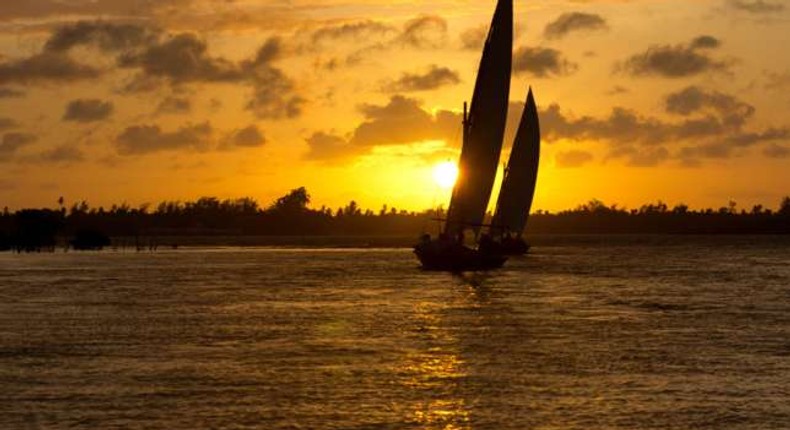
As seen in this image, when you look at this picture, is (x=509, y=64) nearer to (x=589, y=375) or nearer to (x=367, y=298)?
(x=367, y=298)

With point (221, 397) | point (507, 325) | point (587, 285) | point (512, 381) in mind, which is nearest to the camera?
point (221, 397)

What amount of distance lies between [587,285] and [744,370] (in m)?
53.5

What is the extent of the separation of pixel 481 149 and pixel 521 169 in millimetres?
40682

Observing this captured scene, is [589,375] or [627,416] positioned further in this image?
[589,375]

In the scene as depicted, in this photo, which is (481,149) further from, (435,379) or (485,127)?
(435,379)

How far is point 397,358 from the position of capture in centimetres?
4553

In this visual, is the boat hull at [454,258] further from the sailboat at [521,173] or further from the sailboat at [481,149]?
the sailboat at [521,173]

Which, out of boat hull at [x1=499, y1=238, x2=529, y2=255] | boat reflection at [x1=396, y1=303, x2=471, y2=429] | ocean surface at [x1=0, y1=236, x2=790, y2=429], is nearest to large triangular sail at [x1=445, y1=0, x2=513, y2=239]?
ocean surface at [x1=0, y1=236, x2=790, y2=429]

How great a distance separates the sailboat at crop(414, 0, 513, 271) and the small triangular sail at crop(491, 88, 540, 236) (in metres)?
38.0

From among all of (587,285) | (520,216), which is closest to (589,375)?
(587,285)

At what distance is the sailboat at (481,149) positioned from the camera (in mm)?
100188

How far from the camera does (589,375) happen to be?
4059 centimetres

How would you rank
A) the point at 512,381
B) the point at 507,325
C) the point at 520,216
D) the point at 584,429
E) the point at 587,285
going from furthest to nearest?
1. the point at 520,216
2. the point at 587,285
3. the point at 507,325
4. the point at 512,381
5. the point at 584,429

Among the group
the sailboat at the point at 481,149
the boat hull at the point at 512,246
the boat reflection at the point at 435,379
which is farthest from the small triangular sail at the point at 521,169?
the boat reflection at the point at 435,379
